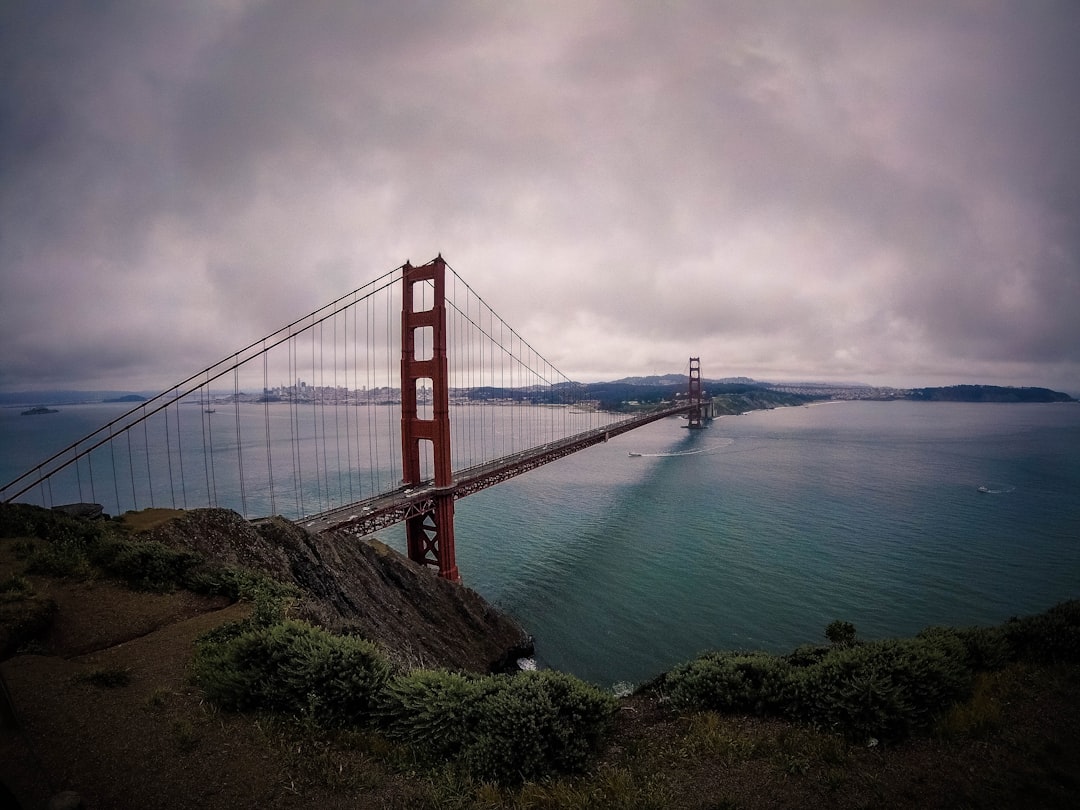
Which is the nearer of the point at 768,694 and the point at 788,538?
the point at 768,694

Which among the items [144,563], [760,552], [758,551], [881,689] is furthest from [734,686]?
[758,551]

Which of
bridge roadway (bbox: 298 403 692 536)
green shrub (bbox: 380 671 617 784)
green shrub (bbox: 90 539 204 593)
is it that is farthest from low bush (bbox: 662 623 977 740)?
bridge roadway (bbox: 298 403 692 536)

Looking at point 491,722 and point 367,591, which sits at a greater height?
point 491,722

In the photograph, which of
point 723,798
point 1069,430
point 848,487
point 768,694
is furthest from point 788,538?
point 1069,430

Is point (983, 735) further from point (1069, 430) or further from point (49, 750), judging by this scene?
point (1069, 430)

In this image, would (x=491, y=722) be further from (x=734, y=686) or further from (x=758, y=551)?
(x=758, y=551)

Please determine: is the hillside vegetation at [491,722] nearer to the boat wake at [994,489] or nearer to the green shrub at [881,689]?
the green shrub at [881,689]

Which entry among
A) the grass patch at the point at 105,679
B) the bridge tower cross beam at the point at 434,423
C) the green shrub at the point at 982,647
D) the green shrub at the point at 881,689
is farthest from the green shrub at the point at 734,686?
the bridge tower cross beam at the point at 434,423
